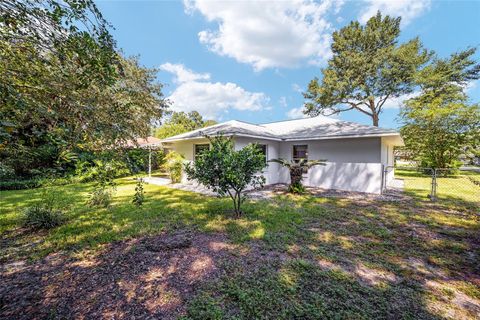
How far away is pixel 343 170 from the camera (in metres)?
9.97

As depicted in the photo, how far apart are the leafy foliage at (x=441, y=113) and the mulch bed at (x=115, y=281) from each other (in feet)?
57.0

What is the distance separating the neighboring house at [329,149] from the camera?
30.4 feet

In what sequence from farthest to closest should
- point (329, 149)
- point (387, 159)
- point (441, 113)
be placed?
point (441, 113) → point (387, 159) → point (329, 149)

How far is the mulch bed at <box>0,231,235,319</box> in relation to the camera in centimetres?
231

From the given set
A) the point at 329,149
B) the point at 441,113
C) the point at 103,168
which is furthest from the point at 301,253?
the point at 441,113

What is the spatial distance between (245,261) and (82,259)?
2.88 m

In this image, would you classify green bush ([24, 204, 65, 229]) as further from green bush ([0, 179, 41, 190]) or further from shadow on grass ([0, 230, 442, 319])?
green bush ([0, 179, 41, 190])

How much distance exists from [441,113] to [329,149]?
11.6 meters

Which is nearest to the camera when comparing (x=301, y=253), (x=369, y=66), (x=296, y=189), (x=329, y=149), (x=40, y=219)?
(x=301, y=253)

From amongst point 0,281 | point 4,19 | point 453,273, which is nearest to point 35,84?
point 4,19

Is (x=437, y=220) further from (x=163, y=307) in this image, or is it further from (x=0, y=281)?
(x=0, y=281)

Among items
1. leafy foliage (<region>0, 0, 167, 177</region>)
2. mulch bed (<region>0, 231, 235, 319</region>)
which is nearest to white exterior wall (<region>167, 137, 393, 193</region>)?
mulch bed (<region>0, 231, 235, 319</region>)

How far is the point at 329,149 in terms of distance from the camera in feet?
35.0

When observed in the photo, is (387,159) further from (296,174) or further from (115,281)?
(115,281)
